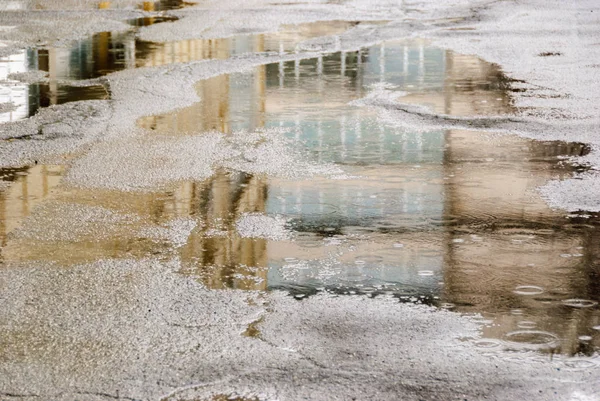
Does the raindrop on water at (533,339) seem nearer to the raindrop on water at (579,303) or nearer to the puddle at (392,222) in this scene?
the puddle at (392,222)

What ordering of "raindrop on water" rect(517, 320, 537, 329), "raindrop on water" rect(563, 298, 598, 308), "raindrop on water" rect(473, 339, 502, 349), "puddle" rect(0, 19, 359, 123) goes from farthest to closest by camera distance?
1. "puddle" rect(0, 19, 359, 123)
2. "raindrop on water" rect(563, 298, 598, 308)
3. "raindrop on water" rect(517, 320, 537, 329)
4. "raindrop on water" rect(473, 339, 502, 349)

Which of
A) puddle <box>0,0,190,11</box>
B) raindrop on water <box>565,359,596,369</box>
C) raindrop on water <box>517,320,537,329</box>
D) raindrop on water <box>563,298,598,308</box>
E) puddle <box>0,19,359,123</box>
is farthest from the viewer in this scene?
puddle <box>0,0,190,11</box>

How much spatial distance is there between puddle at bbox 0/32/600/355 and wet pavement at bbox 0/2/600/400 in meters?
0.02

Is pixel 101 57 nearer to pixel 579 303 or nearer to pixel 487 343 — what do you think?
pixel 579 303

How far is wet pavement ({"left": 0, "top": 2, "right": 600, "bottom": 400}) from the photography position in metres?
5.56

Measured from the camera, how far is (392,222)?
268 inches

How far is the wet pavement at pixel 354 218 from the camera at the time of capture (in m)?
5.56

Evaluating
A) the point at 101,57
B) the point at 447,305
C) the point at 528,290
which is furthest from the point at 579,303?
the point at 101,57

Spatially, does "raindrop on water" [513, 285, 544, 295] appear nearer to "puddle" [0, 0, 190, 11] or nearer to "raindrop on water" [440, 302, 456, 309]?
"raindrop on water" [440, 302, 456, 309]

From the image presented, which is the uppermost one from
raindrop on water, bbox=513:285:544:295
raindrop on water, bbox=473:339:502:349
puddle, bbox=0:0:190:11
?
puddle, bbox=0:0:190:11

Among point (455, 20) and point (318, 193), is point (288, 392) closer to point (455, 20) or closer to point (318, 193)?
point (318, 193)

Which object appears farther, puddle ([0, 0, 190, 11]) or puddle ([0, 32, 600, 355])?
puddle ([0, 0, 190, 11])

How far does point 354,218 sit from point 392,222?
0.27 meters

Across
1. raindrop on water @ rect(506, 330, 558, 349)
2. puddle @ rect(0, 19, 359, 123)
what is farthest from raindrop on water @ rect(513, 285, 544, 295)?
puddle @ rect(0, 19, 359, 123)
